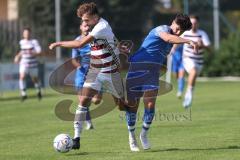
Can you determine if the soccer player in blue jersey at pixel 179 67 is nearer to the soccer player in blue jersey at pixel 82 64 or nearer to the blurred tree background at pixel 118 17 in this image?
the soccer player in blue jersey at pixel 82 64

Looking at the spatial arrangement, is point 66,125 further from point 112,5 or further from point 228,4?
point 112,5

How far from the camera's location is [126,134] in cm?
1359

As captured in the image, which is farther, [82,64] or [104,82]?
[82,64]

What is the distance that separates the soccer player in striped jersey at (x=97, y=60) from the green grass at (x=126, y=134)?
76 cm

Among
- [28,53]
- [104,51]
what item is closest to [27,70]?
[28,53]

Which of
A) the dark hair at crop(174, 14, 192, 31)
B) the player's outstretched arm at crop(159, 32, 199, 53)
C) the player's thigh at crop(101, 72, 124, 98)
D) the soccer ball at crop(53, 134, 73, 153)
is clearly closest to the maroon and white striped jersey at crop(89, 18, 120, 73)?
the player's thigh at crop(101, 72, 124, 98)

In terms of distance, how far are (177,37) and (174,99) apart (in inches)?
505

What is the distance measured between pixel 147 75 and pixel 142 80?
11 centimetres

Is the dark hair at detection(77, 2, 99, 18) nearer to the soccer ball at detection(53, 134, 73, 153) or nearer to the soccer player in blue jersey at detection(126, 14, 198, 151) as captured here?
the soccer player in blue jersey at detection(126, 14, 198, 151)

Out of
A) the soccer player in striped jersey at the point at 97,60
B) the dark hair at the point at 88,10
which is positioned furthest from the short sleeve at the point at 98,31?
the dark hair at the point at 88,10

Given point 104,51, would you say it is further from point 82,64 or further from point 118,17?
point 118,17

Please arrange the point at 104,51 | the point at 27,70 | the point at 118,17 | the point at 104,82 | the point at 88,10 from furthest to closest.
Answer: the point at 118,17 → the point at 27,70 → the point at 104,82 → the point at 104,51 → the point at 88,10

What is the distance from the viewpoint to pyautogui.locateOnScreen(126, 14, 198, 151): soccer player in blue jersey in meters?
11.4

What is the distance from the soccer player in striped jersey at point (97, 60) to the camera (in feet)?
37.0
